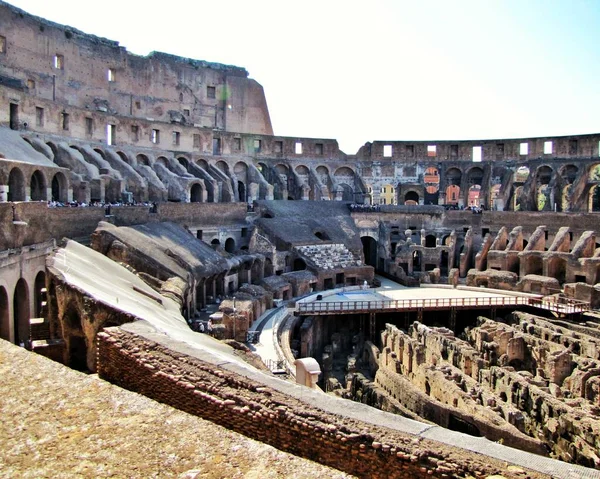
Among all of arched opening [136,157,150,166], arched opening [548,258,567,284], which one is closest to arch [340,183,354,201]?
arched opening [136,157,150,166]

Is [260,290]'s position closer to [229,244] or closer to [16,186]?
[229,244]

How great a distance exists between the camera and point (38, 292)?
690 inches

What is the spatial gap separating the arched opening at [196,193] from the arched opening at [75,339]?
2592cm

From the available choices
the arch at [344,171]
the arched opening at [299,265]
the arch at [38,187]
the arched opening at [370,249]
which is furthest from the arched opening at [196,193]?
the arch at [344,171]

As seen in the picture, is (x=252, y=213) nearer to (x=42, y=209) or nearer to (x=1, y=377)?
(x=42, y=209)

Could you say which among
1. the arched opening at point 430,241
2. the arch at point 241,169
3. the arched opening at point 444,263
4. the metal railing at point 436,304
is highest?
the arch at point 241,169

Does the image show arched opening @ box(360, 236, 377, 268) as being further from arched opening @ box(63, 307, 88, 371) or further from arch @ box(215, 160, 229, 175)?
arched opening @ box(63, 307, 88, 371)

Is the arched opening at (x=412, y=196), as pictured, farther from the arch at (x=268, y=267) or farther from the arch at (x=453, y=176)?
the arch at (x=268, y=267)

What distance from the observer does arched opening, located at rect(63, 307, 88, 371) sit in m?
12.6

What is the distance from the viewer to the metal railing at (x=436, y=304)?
27.5 meters

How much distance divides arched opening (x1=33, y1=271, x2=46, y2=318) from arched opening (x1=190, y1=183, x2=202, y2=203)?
68.6 feet

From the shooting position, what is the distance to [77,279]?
43.8ft

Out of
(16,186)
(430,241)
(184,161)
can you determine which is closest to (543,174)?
(430,241)

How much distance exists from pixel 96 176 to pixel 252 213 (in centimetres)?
1140
